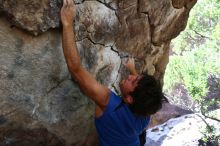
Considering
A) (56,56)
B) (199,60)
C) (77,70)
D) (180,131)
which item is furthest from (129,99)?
(199,60)

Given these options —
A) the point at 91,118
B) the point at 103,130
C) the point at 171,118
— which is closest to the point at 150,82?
the point at 103,130

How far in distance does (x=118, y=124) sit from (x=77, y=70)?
39cm

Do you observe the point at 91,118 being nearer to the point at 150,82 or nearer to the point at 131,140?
the point at 131,140

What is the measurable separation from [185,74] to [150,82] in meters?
5.72

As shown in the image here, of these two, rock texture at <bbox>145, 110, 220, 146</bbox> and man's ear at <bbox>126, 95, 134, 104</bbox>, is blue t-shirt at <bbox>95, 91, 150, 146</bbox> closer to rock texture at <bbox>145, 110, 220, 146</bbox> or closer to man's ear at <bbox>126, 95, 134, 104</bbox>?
man's ear at <bbox>126, 95, 134, 104</bbox>

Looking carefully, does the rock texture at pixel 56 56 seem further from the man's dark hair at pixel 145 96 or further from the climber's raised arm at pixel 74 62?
the man's dark hair at pixel 145 96

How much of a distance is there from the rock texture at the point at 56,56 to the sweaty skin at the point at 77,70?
68 mm

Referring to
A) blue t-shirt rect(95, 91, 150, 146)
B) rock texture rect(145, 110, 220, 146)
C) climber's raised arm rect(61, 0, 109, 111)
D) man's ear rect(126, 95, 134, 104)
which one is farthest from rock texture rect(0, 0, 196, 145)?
rock texture rect(145, 110, 220, 146)

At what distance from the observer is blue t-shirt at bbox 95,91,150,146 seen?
Answer: 6.98 ft

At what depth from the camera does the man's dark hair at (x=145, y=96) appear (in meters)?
2.04

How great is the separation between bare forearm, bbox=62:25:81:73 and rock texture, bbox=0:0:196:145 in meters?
0.12

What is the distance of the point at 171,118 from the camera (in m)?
6.65

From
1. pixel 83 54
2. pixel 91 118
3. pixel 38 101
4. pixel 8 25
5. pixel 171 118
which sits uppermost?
pixel 8 25

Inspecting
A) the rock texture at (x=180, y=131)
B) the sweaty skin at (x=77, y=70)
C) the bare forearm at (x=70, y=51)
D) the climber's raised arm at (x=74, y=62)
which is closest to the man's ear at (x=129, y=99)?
the sweaty skin at (x=77, y=70)
